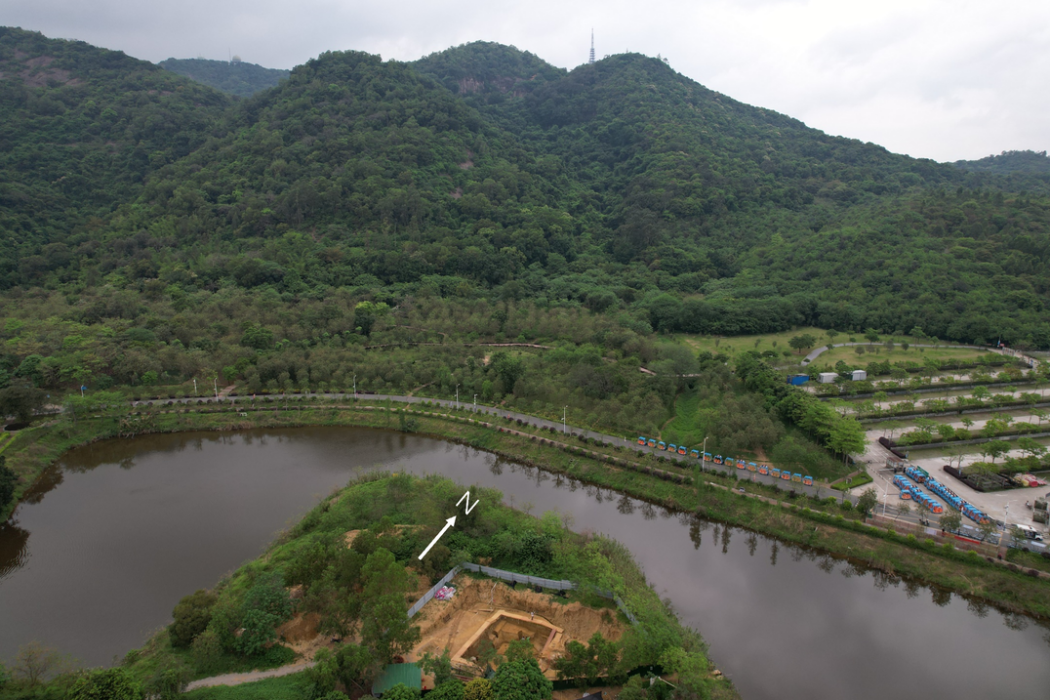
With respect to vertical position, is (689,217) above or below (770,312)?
above

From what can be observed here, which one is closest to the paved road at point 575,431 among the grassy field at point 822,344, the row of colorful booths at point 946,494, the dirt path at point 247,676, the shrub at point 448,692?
the row of colorful booths at point 946,494

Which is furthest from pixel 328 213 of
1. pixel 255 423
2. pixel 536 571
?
pixel 536 571

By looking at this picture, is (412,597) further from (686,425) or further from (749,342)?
(749,342)

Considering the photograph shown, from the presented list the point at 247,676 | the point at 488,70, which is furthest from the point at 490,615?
the point at 488,70

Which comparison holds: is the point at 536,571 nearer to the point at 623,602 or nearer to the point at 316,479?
the point at 623,602

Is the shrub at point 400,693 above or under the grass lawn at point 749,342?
under

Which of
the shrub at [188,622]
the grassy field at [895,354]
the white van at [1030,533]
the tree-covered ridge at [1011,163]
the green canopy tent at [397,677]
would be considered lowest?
the green canopy tent at [397,677]

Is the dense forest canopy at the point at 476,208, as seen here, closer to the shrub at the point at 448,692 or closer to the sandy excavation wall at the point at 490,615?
the sandy excavation wall at the point at 490,615

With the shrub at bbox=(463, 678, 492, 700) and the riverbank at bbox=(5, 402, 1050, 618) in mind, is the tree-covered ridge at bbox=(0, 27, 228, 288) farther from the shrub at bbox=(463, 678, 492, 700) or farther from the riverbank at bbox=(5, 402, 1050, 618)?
the shrub at bbox=(463, 678, 492, 700)
